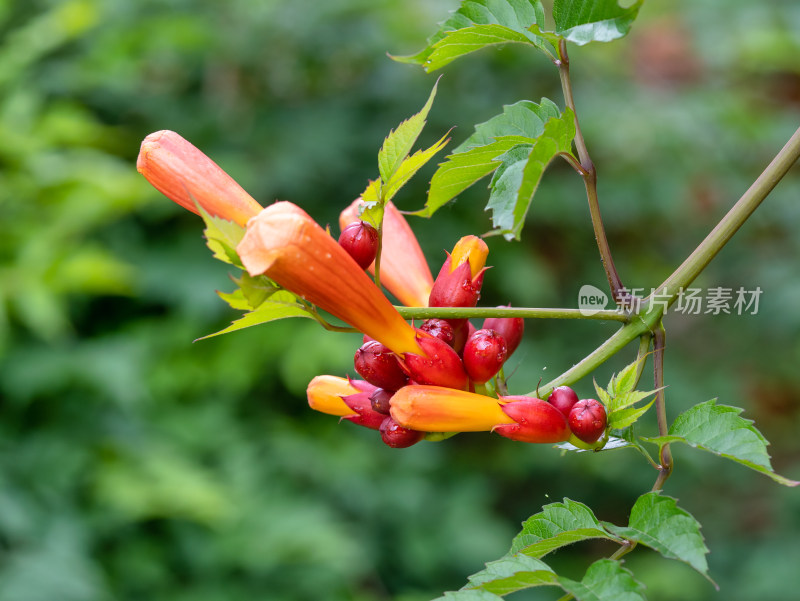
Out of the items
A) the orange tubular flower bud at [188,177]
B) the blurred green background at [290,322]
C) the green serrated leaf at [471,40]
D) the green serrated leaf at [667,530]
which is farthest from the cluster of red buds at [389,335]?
the blurred green background at [290,322]

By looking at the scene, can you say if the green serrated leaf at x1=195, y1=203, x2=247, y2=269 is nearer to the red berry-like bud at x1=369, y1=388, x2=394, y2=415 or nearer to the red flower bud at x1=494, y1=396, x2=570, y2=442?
the red berry-like bud at x1=369, y1=388, x2=394, y2=415

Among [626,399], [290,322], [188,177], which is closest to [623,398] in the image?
[626,399]

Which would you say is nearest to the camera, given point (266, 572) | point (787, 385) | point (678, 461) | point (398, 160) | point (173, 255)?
point (398, 160)

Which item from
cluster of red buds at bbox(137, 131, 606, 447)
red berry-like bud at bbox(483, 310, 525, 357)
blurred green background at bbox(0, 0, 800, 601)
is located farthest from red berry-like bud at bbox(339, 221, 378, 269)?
blurred green background at bbox(0, 0, 800, 601)

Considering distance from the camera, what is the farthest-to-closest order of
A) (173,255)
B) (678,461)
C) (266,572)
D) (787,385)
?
1. (787,385)
2. (678,461)
3. (173,255)
4. (266,572)

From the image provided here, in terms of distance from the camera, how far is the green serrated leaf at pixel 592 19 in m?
0.87

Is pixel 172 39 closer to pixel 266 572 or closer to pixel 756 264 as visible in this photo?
pixel 266 572

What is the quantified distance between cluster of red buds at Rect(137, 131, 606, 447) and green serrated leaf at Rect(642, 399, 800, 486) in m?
0.10

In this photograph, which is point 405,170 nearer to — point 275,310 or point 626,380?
point 275,310

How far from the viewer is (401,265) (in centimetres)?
104

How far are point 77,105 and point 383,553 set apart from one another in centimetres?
251

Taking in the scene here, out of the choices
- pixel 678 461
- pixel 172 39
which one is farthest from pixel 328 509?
pixel 172 39

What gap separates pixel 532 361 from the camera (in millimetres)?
3389

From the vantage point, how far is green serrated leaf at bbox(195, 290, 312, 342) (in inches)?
32.5
